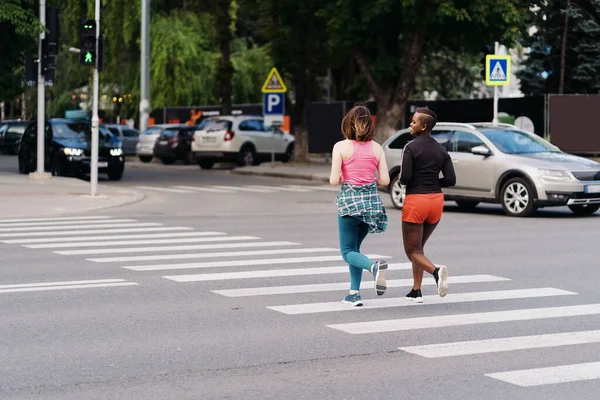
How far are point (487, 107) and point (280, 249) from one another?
86.4ft

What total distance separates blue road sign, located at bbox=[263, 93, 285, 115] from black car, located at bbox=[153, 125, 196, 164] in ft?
24.5

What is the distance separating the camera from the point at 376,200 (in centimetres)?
1055

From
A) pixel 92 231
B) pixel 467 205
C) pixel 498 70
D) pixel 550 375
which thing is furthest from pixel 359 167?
pixel 498 70

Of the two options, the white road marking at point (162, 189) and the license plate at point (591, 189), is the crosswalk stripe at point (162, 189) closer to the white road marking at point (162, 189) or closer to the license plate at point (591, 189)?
the white road marking at point (162, 189)

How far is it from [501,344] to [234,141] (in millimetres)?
33363

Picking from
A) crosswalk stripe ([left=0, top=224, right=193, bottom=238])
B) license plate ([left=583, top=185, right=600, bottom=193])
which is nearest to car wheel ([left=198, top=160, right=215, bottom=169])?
license plate ([left=583, top=185, right=600, bottom=193])

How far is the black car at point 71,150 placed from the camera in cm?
3306

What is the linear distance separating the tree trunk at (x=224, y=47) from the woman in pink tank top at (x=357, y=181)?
118 feet

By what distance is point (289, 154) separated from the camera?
148ft

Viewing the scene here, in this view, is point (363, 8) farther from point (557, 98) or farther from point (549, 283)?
point (549, 283)

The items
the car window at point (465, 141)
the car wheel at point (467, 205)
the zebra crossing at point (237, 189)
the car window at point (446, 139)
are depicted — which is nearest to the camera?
the car window at point (465, 141)

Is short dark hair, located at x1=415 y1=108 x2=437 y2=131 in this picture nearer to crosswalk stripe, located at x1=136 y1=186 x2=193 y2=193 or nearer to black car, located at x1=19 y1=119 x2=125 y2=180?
crosswalk stripe, located at x1=136 y1=186 x2=193 y2=193

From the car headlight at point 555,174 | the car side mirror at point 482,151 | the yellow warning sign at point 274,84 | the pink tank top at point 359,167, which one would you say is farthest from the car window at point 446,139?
the yellow warning sign at point 274,84

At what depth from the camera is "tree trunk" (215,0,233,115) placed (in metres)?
46.2
